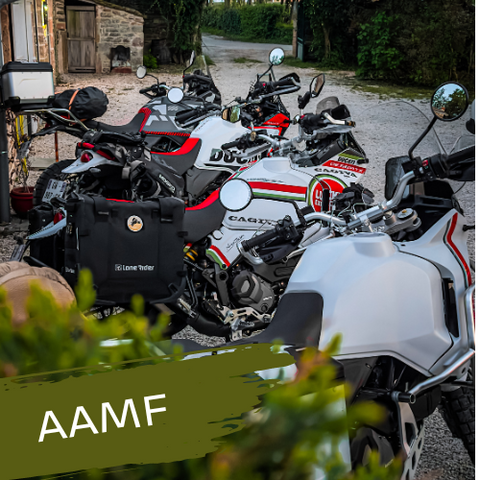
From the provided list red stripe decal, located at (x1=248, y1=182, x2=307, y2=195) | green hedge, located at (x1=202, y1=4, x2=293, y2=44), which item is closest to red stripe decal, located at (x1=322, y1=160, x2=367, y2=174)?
red stripe decal, located at (x1=248, y1=182, x2=307, y2=195)

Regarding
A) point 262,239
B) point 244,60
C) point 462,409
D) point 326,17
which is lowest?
point 462,409

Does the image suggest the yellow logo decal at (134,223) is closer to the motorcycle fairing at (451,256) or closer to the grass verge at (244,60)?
the motorcycle fairing at (451,256)

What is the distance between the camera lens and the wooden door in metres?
17.5

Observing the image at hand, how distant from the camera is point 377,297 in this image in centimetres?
168

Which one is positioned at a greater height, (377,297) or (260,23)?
(260,23)

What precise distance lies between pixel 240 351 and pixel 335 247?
3.25 feet

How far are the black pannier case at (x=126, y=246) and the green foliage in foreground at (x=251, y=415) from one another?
6.70 ft

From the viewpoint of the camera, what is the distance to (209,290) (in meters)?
3.25

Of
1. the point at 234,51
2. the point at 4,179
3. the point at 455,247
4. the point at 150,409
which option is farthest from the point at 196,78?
the point at 234,51

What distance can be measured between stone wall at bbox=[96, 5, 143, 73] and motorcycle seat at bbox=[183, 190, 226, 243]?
50.9ft

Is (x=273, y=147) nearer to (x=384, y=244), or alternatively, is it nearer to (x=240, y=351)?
(x=384, y=244)

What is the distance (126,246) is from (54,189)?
201 cm

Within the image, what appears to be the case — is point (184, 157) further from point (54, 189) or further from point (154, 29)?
point (154, 29)

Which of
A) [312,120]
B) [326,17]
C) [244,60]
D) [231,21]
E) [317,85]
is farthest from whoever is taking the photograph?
[231,21]
